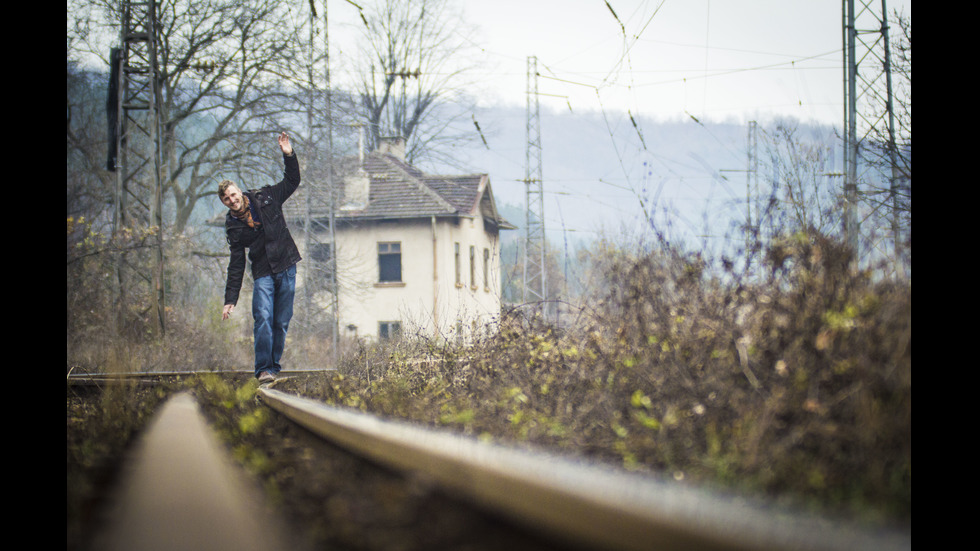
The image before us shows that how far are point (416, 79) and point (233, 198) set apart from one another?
34.0 m

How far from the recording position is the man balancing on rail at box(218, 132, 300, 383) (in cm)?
935

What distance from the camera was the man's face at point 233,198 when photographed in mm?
9105

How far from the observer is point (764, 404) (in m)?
3.18

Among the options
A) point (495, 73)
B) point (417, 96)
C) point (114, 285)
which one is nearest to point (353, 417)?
point (114, 285)

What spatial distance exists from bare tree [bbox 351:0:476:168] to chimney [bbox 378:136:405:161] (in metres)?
1.65

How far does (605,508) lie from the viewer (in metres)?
2.13

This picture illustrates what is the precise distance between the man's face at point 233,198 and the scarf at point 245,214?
54 mm

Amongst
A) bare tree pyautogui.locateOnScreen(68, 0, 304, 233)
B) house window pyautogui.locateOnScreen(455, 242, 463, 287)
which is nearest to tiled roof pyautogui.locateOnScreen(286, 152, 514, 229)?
house window pyautogui.locateOnScreen(455, 242, 463, 287)

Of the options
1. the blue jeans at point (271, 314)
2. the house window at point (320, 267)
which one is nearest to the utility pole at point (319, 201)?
the house window at point (320, 267)

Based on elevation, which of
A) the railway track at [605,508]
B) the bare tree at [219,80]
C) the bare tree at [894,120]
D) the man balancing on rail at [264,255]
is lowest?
the railway track at [605,508]

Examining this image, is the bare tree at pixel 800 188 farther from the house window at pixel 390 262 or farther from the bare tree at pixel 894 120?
the house window at pixel 390 262

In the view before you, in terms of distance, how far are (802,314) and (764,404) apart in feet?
1.77

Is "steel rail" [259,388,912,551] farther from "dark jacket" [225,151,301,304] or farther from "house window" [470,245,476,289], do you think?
"house window" [470,245,476,289]
